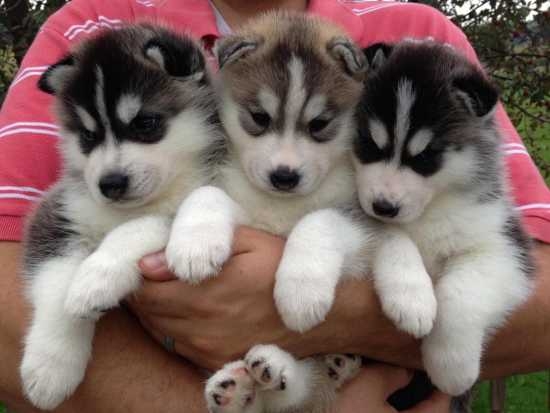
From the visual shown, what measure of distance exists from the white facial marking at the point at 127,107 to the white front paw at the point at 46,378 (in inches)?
33.8

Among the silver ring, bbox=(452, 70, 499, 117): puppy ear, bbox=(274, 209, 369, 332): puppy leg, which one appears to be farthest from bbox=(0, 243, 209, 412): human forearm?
bbox=(452, 70, 499, 117): puppy ear

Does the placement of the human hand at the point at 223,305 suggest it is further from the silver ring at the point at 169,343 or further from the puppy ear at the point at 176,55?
the puppy ear at the point at 176,55

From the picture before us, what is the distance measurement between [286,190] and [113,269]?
2.27ft

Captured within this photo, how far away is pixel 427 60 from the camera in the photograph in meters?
2.70

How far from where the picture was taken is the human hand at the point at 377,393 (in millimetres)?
2621

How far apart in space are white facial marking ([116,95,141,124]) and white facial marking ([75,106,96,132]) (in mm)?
121

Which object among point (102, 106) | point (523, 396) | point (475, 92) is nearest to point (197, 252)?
point (102, 106)

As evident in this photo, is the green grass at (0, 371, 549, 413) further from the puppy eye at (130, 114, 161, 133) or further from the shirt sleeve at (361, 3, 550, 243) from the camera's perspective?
the puppy eye at (130, 114, 161, 133)

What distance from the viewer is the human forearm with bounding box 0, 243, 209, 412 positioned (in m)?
2.52

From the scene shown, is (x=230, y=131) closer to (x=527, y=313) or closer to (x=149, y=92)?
(x=149, y=92)

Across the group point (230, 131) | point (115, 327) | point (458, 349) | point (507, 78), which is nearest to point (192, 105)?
point (230, 131)

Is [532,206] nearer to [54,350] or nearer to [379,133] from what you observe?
[379,133]

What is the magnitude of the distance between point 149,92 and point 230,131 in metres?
0.35

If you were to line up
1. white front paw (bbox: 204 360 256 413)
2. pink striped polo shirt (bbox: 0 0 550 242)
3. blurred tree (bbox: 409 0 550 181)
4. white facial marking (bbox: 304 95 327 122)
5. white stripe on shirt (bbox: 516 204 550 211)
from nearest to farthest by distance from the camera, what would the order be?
white front paw (bbox: 204 360 256 413), white facial marking (bbox: 304 95 327 122), pink striped polo shirt (bbox: 0 0 550 242), white stripe on shirt (bbox: 516 204 550 211), blurred tree (bbox: 409 0 550 181)
